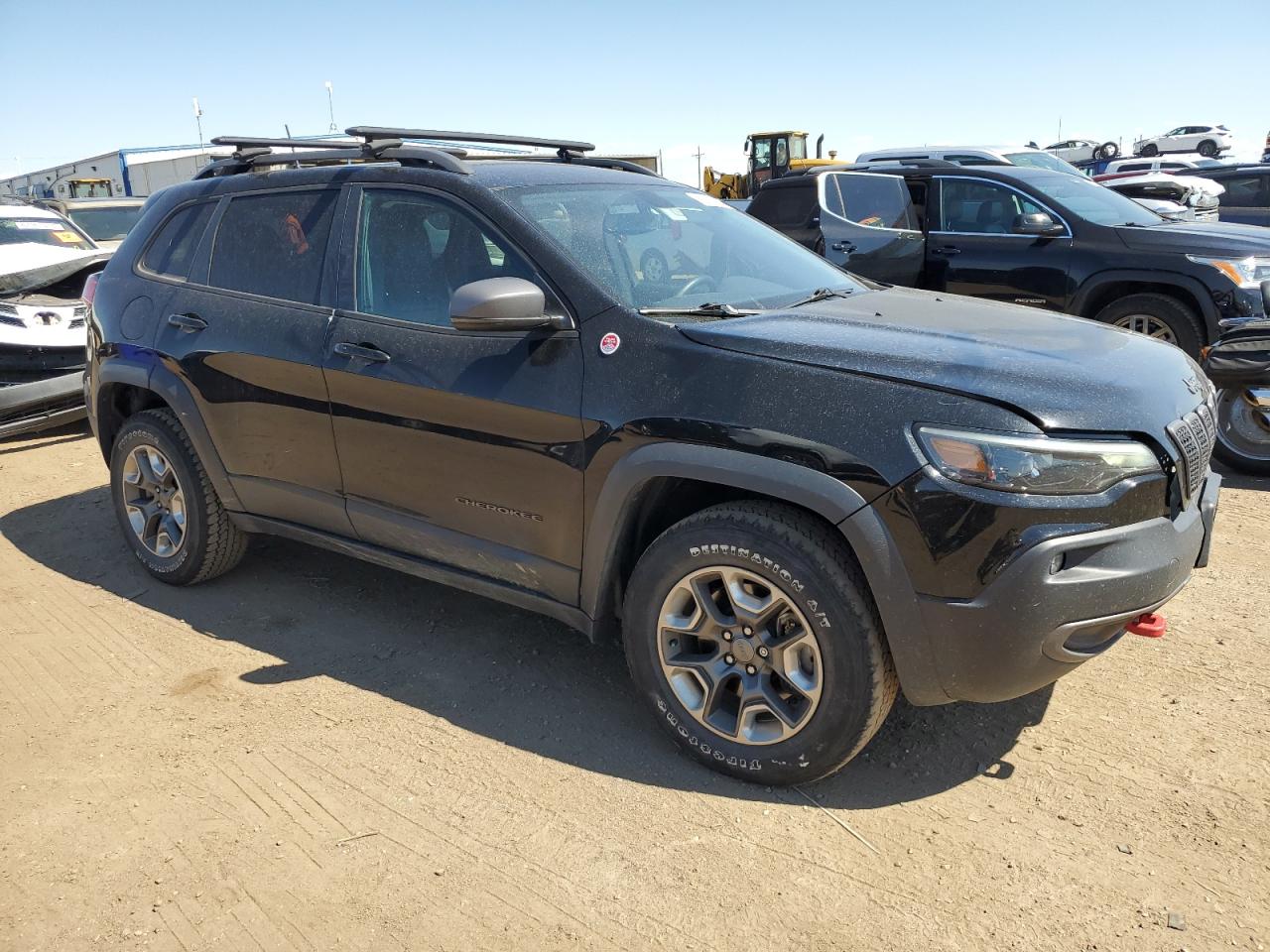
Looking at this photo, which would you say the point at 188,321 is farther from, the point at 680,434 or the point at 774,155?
the point at 774,155

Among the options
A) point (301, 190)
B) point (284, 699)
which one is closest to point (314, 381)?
point (301, 190)

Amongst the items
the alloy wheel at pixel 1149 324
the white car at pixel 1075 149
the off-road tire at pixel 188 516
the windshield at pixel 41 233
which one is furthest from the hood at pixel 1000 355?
the white car at pixel 1075 149

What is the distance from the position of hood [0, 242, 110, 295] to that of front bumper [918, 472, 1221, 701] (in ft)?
25.9

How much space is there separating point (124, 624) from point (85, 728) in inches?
36.9

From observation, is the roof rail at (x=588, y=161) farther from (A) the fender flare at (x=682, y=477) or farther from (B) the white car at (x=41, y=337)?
(B) the white car at (x=41, y=337)

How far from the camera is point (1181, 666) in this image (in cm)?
346

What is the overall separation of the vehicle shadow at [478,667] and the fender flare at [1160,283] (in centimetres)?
450

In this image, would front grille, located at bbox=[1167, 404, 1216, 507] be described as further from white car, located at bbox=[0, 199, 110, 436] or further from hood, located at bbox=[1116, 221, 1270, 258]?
white car, located at bbox=[0, 199, 110, 436]

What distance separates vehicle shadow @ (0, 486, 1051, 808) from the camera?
297 cm

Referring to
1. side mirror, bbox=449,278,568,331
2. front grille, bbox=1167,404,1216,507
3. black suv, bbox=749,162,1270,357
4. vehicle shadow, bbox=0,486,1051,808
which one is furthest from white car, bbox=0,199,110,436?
front grille, bbox=1167,404,1216,507

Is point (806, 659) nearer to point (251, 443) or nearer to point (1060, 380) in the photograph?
point (1060, 380)

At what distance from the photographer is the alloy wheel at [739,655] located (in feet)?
8.91

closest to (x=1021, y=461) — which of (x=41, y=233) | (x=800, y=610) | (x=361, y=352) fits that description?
(x=800, y=610)

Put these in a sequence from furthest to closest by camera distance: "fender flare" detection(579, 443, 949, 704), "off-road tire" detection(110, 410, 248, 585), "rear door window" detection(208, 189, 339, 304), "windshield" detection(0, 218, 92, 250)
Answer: "windshield" detection(0, 218, 92, 250)
"off-road tire" detection(110, 410, 248, 585)
"rear door window" detection(208, 189, 339, 304)
"fender flare" detection(579, 443, 949, 704)
